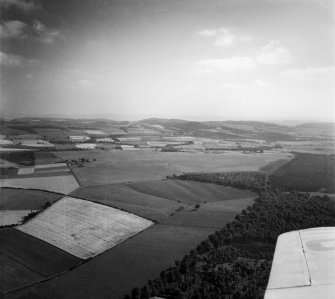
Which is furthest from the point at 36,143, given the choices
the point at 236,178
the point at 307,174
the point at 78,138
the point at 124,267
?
the point at 124,267

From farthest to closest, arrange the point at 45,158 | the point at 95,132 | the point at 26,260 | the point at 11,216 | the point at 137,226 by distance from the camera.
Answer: the point at 95,132 → the point at 45,158 → the point at 11,216 → the point at 137,226 → the point at 26,260

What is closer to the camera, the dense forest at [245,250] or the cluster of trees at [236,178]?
the dense forest at [245,250]

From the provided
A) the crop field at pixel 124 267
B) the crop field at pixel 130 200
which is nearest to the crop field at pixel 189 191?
the crop field at pixel 130 200

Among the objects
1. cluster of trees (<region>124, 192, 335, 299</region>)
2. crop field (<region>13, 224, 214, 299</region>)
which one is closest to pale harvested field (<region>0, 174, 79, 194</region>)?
crop field (<region>13, 224, 214, 299</region>)

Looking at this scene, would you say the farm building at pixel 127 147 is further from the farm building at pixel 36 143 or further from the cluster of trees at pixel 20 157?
the cluster of trees at pixel 20 157

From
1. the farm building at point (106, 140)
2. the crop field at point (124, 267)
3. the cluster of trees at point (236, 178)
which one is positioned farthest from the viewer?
the farm building at point (106, 140)

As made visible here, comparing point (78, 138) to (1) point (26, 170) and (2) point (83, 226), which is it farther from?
(2) point (83, 226)
